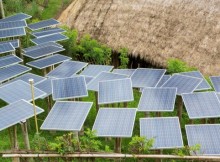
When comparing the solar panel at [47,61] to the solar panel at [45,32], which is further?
the solar panel at [45,32]

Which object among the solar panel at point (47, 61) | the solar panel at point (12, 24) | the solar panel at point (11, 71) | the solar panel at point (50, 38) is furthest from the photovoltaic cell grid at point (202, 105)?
the solar panel at point (12, 24)

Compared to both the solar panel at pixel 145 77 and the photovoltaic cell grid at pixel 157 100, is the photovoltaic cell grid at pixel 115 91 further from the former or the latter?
the solar panel at pixel 145 77

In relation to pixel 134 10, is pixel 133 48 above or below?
below

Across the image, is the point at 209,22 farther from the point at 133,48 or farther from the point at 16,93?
the point at 16,93

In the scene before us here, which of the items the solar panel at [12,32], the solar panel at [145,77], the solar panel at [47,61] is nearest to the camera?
the solar panel at [145,77]

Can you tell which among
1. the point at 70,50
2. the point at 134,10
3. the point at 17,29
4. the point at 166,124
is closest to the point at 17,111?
the point at 166,124

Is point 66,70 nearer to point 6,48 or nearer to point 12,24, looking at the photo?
point 6,48

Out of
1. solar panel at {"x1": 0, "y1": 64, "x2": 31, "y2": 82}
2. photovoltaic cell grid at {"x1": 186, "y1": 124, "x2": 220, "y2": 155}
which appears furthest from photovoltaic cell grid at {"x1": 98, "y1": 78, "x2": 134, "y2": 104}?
solar panel at {"x1": 0, "y1": 64, "x2": 31, "y2": 82}

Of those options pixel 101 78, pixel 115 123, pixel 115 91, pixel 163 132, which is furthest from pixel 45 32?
pixel 163 132
